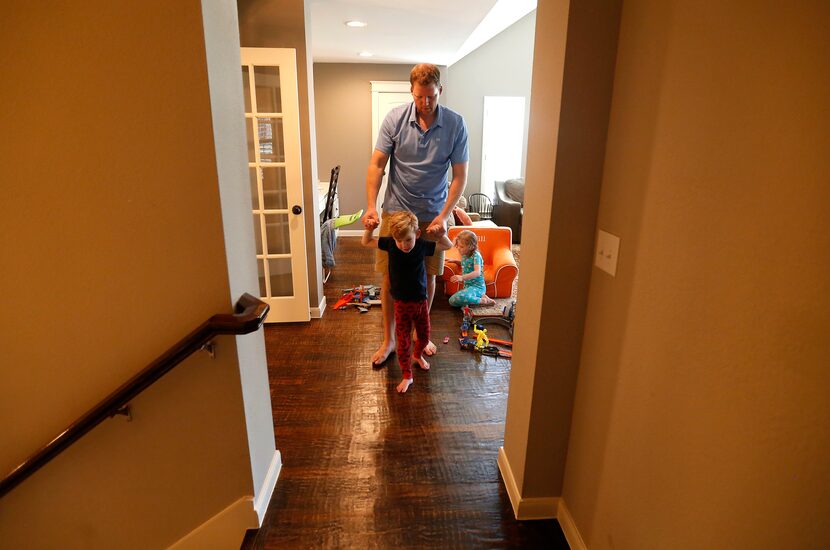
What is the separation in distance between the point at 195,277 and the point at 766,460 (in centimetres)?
149

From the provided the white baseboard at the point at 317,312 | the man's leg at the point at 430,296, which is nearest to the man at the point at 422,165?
the man's leg at the point at 430,296

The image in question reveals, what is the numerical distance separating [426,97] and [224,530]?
2153 millimetres

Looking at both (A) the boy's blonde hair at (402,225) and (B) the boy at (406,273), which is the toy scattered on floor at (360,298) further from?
(A) the boy's blonde hair at (402,225)

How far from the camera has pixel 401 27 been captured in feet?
14.0

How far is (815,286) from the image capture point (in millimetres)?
729

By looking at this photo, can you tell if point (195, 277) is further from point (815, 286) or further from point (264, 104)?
point (264, 104)

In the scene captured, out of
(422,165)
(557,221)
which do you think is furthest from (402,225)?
(557,221)

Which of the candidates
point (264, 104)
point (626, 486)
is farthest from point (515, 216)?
point (626, 486)

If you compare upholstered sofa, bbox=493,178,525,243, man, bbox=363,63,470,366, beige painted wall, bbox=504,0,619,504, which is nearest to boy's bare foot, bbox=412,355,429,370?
man, bbox=363,63,470,366

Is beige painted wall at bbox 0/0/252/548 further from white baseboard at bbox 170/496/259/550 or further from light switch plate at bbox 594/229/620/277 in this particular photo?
light switch plate at bbox 594/229/620/277

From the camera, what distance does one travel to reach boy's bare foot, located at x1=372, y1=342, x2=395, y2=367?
2978 millimetres

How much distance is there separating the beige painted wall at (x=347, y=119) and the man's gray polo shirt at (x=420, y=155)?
166 inches

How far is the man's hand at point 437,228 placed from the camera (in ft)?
8.84

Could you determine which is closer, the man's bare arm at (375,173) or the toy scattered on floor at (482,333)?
the man's bare arm at (375,173)
